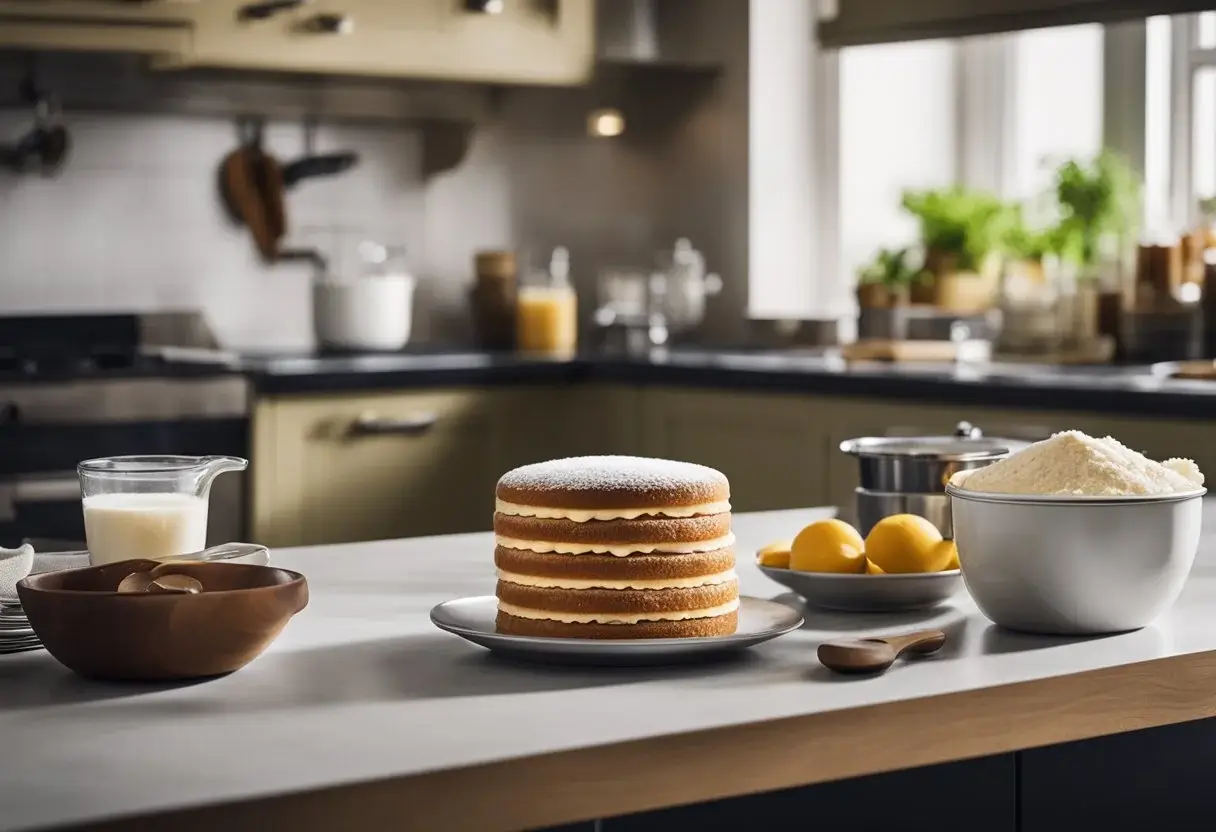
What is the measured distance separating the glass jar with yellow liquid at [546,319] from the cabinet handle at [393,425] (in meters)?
0.60

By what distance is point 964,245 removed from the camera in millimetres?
4363

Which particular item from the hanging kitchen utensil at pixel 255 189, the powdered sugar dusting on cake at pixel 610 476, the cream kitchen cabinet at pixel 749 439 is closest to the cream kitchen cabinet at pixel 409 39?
the hanging kitchen utensil at pixel 255 189

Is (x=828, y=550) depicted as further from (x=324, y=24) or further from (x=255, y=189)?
(x=255, y=189)

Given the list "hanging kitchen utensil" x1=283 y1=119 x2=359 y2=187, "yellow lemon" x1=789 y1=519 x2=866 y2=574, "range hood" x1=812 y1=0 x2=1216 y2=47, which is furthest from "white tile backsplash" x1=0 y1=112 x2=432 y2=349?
"yellow lemon" x1=789 y1=519 x2=866 y2=574

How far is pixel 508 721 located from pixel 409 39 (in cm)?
335

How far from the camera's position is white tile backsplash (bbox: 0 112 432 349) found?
13.3ft

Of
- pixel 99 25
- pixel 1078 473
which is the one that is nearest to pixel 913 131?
pixel 99 25

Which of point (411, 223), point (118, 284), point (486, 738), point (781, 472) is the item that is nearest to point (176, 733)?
point (486, 738)

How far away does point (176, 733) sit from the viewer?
0.95 m

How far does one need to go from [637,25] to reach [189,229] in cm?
128

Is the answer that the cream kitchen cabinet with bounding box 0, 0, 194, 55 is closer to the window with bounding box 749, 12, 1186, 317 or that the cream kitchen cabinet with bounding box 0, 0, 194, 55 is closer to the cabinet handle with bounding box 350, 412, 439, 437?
the cabinet handle with bounding box 350, 412, 439, 437

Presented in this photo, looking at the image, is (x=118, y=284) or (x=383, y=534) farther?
(x=118, y=284)

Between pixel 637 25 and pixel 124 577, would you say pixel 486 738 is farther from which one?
pixel 637 25

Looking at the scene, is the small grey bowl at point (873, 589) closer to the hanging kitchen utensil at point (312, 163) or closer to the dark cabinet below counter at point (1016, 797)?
the dark cabinet below counter at point (1016, 797)
